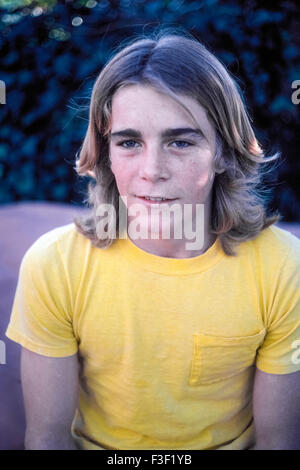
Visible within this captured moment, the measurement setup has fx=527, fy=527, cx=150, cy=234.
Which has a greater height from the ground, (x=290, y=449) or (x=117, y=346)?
(x=117, y=346)

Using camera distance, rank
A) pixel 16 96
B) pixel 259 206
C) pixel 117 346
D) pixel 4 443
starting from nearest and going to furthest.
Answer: pixel 117 346 < pixel 259 206 < pixel 4 443 < pixel 16 96

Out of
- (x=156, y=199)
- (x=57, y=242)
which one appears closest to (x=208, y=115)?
(x=156, y=199)

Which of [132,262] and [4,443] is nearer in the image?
[132,262]

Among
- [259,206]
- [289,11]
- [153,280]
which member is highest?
[289,11]

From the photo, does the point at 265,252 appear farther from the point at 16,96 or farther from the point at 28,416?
the point at 16,96

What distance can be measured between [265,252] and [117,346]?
52cm

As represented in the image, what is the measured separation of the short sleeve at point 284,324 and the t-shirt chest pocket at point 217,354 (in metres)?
Answer: 0.04

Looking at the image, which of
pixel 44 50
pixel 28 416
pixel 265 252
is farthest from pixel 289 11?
pixel 28 416

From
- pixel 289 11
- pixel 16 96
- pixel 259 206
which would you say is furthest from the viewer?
pixel 16 96

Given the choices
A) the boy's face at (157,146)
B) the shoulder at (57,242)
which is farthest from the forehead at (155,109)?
the shoulder at (57,242)

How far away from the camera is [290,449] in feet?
5.27

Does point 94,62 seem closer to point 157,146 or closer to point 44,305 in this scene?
point 157,146

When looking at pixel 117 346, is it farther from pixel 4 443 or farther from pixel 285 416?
pixel 4 443

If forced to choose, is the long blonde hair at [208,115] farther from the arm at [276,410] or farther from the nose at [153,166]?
the arm at [276,410]
